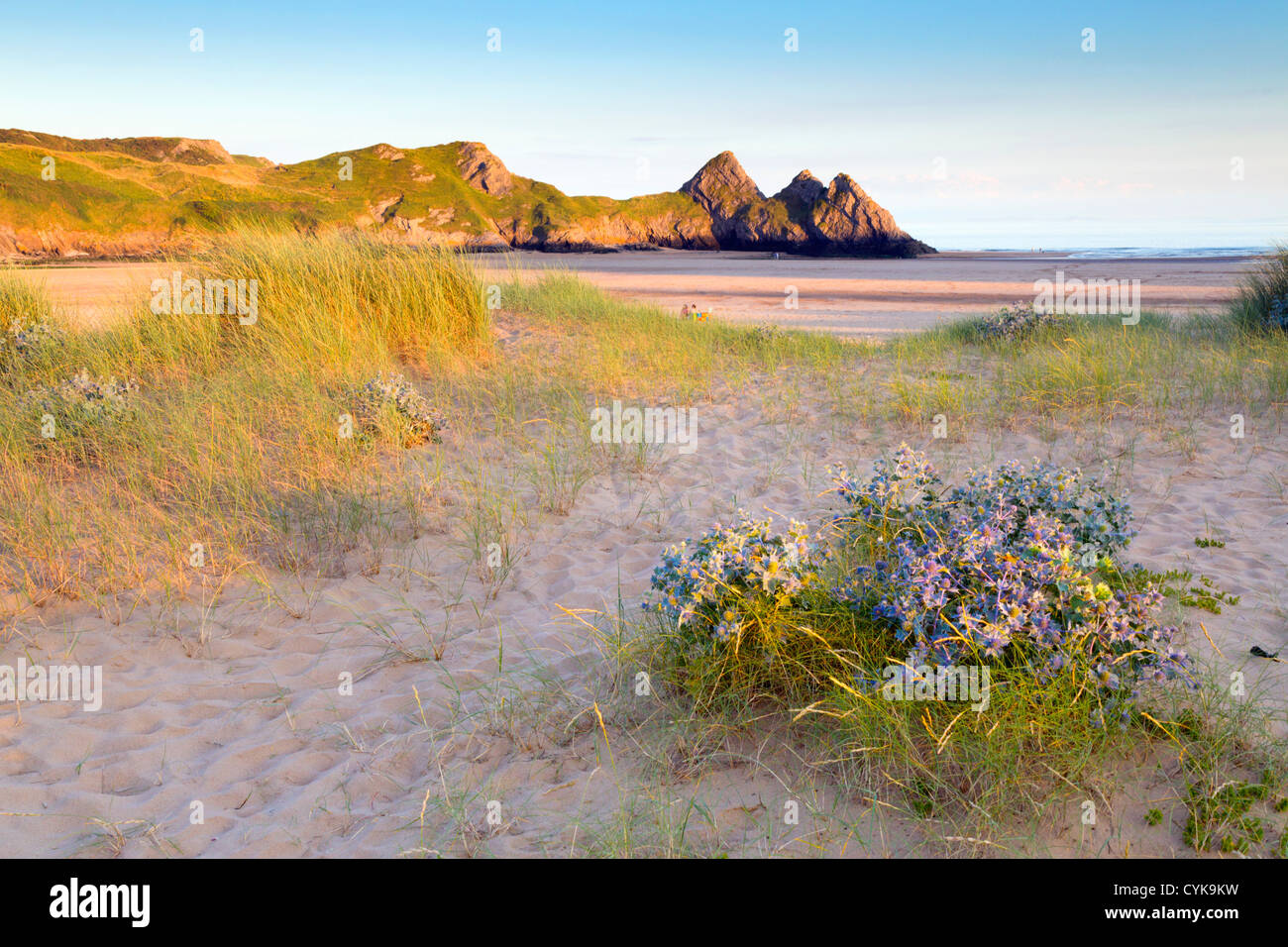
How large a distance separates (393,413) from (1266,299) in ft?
37.1

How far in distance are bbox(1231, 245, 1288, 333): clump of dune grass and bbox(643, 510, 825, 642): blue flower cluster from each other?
9145 millimetres

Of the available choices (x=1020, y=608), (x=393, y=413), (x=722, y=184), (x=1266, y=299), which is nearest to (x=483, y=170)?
(x=722, y=184)

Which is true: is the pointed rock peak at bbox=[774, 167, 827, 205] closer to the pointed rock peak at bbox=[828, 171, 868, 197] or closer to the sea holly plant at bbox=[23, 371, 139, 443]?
the pointed rock peak at bbox=[828, 171, 868, 197]

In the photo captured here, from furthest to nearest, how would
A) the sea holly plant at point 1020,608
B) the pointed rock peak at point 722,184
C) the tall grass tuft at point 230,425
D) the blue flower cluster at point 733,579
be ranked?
1. the pointed rock peak at point 722,184
2. the tall grass tuft at point 230,425
3. the blue flower cluster at point 733,579
4. the sea holly plant at point 1020,608

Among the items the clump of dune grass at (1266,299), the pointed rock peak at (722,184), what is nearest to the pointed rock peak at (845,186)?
the pointed rock peak at (722,184)

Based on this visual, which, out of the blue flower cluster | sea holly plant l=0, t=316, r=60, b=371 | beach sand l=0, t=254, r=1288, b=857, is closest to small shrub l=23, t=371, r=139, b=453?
sea holly plant l=0, t=316, r=60, b=371

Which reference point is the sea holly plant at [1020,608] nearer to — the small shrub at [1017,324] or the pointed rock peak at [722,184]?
the small shrub at [1017,324]

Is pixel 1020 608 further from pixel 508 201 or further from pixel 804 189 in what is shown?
pixel 508 201

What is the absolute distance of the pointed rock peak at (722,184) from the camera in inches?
2660

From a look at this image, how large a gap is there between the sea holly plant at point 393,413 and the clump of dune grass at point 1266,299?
981 centimetres

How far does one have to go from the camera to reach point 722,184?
68.4 meters
